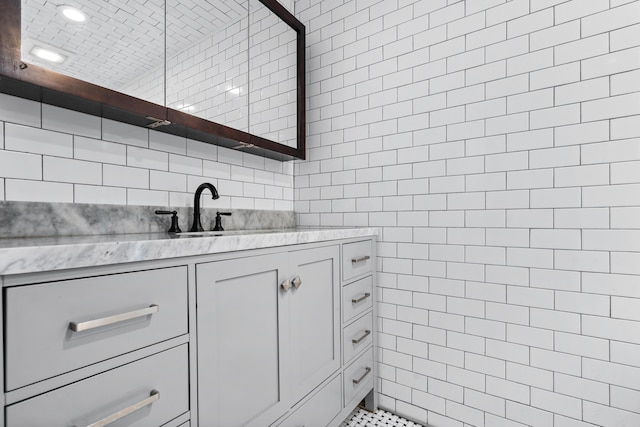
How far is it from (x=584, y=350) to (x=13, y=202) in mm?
2358

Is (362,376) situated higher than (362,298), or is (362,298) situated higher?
(362,298)

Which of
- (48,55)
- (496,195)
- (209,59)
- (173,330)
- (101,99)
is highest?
(209,59)

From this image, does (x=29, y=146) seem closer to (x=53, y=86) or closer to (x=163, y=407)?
(x=53, y=86)

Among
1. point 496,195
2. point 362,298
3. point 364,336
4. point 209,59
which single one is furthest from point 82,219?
point 496,195

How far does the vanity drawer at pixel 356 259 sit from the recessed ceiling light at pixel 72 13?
1.41 metres

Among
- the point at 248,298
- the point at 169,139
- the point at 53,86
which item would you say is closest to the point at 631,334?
the point at 248,298

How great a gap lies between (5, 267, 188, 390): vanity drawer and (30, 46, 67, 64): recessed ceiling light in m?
0.83

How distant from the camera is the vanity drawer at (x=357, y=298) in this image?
1734 mm

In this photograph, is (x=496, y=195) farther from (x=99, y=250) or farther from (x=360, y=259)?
(x=99, y=250)

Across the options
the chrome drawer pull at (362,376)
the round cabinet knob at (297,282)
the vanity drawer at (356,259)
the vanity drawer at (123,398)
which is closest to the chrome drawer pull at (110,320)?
the vanity drawer at (123,398)

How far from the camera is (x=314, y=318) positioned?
1.51m

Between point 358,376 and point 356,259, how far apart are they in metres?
0.66

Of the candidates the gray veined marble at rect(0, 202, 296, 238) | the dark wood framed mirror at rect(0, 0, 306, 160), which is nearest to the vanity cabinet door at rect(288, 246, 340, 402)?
the gray veined marble at rect(0, 202, 296, 238)

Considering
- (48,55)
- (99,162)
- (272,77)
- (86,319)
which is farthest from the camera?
(272,77)
